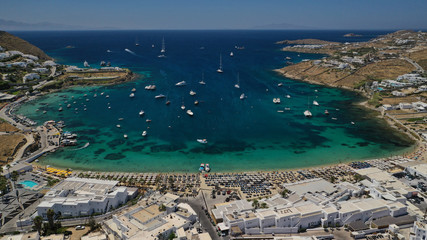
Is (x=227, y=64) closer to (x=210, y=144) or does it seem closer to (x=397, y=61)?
(x=397, y=61)

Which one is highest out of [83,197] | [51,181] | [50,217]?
[50,217]

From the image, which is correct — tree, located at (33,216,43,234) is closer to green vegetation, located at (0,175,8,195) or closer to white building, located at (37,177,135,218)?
white building, located at (37,177,135,218)

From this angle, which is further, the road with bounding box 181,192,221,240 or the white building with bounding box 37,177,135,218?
the white building with bounding box 37,177,135,218

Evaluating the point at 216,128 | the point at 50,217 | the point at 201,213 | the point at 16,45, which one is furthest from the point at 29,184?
the point at 16,45

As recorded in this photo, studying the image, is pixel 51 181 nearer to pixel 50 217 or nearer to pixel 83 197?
pixel 83 197

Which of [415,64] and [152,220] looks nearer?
[152,220]

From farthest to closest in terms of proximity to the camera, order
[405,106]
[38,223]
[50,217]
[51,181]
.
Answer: [405,106], [51,181], [50,217], [38,223]

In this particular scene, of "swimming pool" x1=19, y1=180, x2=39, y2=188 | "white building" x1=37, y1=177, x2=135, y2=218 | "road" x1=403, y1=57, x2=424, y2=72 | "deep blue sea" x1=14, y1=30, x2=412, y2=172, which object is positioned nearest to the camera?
"white building" x1=37, y1=177, x2=135, y2=218

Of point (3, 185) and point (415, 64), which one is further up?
point (415, 64)

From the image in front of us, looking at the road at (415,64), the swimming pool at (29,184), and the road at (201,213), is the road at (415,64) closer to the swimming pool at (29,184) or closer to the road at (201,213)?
the road at (201,213)

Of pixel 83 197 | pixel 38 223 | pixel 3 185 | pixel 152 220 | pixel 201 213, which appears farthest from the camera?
pixel 3 185

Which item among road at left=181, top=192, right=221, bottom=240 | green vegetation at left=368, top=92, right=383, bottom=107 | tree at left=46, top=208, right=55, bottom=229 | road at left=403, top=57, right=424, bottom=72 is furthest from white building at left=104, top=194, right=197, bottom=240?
road at left=403, top=57, right=424, bottom=72
